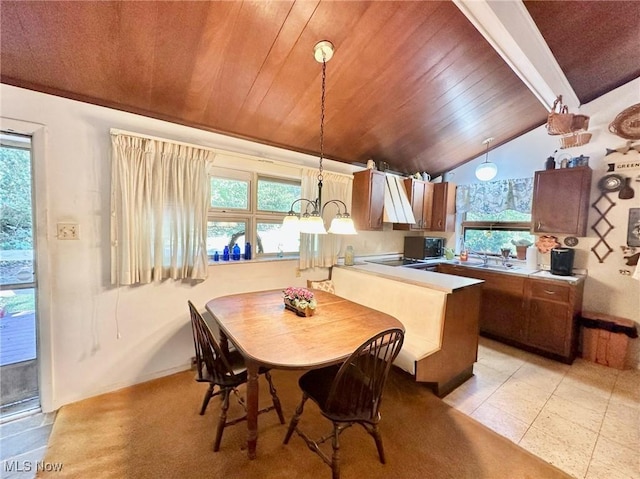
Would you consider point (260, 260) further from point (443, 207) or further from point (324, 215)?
point (443, 207)

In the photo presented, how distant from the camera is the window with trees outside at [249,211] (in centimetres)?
267

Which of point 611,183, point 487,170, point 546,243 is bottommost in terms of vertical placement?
point 546,243

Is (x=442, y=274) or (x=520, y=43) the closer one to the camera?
(x=520, y=43)

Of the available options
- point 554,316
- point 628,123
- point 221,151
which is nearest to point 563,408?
point 554,316

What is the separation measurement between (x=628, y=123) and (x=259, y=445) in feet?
14.4

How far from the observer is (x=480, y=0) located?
1.59 m

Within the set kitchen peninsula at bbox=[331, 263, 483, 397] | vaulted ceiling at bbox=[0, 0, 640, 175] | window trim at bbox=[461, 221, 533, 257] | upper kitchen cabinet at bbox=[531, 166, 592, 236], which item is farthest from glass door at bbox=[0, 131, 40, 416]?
window trim at bbox=[461, 221, 533, 257]

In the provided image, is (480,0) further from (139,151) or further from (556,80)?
(139,151)

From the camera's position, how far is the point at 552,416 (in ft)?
6.47

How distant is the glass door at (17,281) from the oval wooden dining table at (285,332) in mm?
1440

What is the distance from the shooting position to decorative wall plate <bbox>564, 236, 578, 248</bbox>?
10.3ft

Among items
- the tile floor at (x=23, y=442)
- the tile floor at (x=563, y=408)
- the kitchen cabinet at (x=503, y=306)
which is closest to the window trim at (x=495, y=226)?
the kitchen cabinet at (x=503, y=306)

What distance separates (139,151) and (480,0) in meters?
2.56

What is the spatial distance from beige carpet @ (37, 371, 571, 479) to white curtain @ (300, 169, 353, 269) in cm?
149
